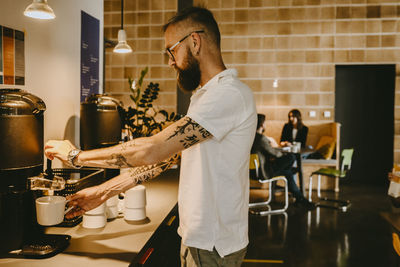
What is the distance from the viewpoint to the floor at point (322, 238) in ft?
10.9

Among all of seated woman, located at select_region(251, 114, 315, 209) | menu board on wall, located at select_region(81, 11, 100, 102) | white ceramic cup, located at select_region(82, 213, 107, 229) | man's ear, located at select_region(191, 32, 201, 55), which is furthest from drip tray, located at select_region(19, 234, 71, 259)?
seated woman, located at select_region(251, 114, 315, 209)

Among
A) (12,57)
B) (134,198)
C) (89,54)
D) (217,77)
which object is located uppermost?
(89,54)

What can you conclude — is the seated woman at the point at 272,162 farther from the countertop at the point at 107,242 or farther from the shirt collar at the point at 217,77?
the shirt collar at the point at 217,77

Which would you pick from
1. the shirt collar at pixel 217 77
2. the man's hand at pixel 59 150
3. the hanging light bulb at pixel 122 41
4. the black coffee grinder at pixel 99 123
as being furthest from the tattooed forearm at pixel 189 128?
the hanging light bulb at pixel 122 41

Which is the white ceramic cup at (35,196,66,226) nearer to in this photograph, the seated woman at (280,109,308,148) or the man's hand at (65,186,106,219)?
the man's hand at (65,186,106,219)

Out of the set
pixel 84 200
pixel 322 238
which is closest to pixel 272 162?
pixel 322 238

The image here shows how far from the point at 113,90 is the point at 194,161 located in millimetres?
6724

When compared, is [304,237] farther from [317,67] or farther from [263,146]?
[317,67]

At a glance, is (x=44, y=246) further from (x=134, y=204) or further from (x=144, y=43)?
(x=144, y=43)

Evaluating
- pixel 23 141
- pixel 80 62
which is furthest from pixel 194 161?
pixel 80 62

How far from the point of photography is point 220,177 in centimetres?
114

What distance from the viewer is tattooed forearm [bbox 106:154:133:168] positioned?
1.18 m

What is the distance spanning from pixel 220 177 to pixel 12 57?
110cm

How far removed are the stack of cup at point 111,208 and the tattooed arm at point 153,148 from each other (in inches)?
15.8
